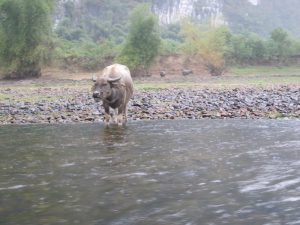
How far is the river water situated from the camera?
237 inches

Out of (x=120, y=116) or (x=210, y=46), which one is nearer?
(x=120, y=116)

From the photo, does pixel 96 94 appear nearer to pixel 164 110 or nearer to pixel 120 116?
pixel 120 116

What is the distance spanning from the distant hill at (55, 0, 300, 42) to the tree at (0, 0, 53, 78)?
44.4 meters

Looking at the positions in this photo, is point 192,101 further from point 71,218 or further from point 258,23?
point 258,23

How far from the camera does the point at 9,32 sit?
58.6 metres

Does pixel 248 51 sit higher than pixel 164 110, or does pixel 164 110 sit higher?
pixel 248 51

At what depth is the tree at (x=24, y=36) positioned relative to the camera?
56678mm

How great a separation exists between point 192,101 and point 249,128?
339 inches

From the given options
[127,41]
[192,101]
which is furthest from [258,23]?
[192,101]

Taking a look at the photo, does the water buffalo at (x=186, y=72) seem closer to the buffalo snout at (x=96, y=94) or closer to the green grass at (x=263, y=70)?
the green grass at (x=263, y=70)

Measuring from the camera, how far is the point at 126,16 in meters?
143

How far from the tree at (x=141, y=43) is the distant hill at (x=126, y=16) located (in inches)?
1253

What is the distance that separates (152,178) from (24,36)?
5203cm

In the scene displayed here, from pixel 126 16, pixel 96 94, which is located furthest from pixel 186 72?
pixel 126 16
